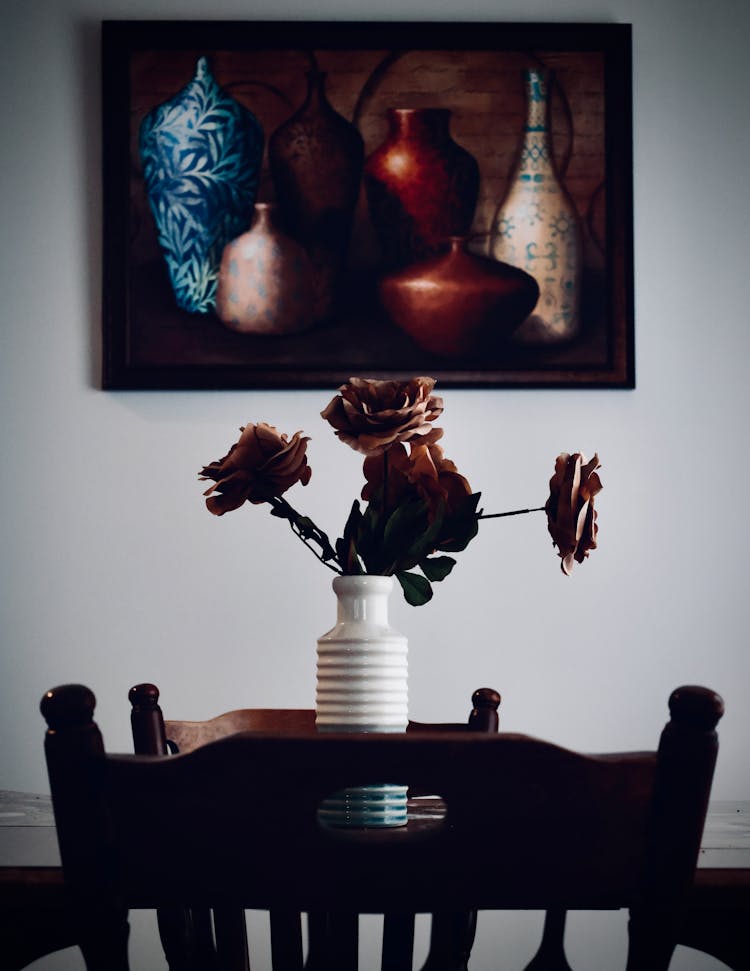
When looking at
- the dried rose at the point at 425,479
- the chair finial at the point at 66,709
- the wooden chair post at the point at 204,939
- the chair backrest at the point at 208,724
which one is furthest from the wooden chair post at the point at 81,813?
the chair backrest at the point at 208,724

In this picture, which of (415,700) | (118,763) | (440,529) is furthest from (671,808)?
(415,700)

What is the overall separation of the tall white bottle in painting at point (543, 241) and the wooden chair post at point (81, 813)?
62.4 inches

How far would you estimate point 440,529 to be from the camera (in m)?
1.11

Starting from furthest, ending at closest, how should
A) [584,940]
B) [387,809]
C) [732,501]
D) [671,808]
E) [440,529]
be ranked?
1. [732,501]
2. [584,940]
3. [440,529]
4. [387,809]
5. [671,808]

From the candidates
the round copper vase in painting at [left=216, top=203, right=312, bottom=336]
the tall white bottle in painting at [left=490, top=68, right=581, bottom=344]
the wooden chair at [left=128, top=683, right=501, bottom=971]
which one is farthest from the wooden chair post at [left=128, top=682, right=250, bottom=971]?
the tall white bottle in painting at [left=490, top=68, right=581, bottom=344]

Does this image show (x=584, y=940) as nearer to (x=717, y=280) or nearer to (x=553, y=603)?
(x=553, y=603)

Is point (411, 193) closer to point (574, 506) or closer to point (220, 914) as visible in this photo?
point (574, 506)

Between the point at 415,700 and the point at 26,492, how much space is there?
810 millimetres

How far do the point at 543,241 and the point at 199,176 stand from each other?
656 millimetres

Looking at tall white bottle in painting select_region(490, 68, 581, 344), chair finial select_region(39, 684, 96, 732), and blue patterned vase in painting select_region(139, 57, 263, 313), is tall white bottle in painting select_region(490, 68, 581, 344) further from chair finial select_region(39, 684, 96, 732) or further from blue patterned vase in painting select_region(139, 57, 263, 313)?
chair finial select_region(39, 684, 96, 732)

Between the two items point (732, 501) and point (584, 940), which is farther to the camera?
point (732, 501)

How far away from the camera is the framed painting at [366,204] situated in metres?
2.07

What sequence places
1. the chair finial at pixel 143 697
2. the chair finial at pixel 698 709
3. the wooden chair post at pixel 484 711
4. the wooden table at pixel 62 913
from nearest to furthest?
the chair finial at pixel 698 709 → the wooden table at pixel 62 913 → the chair finial at pixel 143 697 → the wooden chair post at pixel 484 711

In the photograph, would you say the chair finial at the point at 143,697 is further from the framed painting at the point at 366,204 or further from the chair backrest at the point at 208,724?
the framed painting at the point at 366,204
